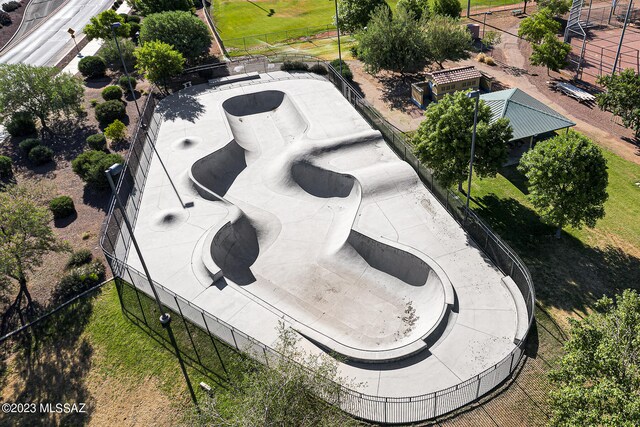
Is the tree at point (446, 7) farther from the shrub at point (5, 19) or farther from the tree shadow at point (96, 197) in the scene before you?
the shrub at point (5, 19)

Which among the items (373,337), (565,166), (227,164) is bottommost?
(373,337)

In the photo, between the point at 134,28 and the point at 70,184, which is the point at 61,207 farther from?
the point at 134,28

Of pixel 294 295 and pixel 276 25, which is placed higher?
pixel 276 25

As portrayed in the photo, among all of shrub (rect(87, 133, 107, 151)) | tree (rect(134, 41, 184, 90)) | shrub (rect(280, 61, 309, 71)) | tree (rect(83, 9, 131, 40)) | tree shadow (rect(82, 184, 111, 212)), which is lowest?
tree shadow (rect(82, 184, 111, 212))

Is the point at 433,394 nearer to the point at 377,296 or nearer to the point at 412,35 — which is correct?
the point at 377,296

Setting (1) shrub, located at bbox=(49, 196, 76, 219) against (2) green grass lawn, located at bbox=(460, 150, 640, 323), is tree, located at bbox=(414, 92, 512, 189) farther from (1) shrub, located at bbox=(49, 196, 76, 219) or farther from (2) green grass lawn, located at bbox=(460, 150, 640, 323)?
(1) shrub, located at bbox=(49, 196, 76, 219)

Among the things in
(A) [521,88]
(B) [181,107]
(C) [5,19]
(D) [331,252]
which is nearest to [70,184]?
(B) [181,107]

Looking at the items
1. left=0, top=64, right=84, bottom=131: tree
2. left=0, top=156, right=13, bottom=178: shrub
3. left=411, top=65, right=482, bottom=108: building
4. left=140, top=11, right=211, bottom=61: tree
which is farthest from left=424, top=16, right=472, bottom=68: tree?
left=0, top=156, right=13, bottom=178: shrub

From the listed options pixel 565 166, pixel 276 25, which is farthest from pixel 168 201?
pixel 276 25
